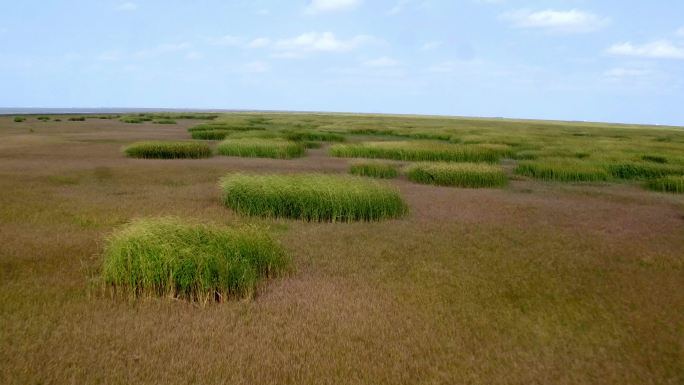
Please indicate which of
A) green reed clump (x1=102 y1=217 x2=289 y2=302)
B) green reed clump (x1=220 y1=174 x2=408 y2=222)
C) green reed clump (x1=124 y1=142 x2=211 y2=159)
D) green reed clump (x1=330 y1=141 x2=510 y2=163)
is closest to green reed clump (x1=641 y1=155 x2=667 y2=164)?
green reed clump (x1=330 y1=141 x2=510 y2=163)

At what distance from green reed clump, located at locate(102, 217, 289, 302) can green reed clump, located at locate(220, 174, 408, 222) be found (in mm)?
4365

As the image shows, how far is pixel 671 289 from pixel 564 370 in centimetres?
372

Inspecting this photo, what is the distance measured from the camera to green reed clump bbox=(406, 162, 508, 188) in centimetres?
1898

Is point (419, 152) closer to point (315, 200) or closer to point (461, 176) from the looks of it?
point (461, 176)

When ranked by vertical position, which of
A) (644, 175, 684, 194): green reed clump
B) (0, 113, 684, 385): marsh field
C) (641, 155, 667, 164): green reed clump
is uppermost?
(641, 155, 667, 164): green reed clump

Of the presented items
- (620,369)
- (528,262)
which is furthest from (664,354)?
(528,262)

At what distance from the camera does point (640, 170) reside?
22.9 m

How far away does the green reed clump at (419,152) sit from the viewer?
88.2 ft

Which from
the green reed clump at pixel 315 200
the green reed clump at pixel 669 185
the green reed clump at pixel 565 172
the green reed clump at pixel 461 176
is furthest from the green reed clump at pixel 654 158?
the green reed clump at pixel 315 200

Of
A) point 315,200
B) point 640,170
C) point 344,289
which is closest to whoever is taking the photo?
point 344,289

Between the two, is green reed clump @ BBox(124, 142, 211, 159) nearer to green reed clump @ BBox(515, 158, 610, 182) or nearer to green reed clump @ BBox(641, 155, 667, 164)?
green reed clump @ BBox(515, 158, 610, 182)

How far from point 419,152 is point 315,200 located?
1551 centimetres

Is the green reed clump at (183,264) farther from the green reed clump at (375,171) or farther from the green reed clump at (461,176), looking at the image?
the green reed clump at (375,171)

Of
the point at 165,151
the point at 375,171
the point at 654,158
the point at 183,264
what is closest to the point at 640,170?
the point at 654,158
